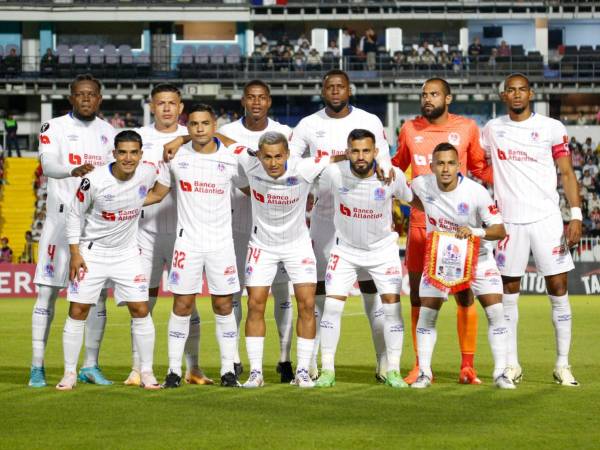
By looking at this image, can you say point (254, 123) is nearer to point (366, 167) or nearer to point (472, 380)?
point (366, 167)

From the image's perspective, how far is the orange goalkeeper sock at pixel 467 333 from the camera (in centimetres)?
1109

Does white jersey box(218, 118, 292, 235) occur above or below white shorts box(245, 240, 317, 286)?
above

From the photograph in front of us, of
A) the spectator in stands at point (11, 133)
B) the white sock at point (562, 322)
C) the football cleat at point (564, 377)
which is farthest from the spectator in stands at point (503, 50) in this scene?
the football cleat at point (564, 377)

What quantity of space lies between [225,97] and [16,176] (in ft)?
34.1

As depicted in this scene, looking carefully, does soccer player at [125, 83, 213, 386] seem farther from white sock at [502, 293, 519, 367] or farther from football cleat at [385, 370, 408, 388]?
white sock at [502, 293, 519, 367]

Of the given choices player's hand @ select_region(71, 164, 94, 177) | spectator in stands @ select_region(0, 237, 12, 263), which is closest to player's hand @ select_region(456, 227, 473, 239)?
player's hand @ select_region(71, 164, 94, 177)

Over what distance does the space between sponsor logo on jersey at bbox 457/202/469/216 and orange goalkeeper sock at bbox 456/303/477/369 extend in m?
0.91

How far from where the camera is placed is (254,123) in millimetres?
11656

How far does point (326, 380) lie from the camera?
10.7 metres

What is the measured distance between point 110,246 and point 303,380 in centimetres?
201

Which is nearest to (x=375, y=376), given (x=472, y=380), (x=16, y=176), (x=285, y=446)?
(x=472, y=380)

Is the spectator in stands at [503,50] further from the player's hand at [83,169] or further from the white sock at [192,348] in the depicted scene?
the player's hand at [83,169]

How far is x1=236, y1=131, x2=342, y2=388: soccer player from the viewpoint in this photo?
10820mm

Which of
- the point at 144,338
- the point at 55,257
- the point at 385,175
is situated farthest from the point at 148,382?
the point at 385,175
